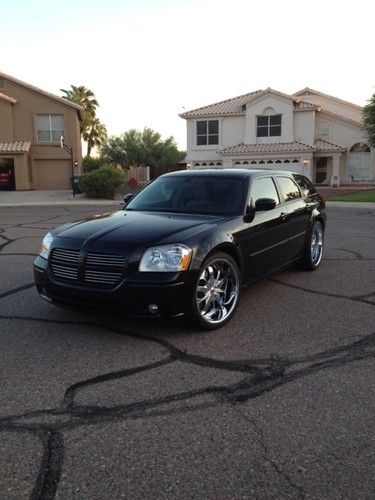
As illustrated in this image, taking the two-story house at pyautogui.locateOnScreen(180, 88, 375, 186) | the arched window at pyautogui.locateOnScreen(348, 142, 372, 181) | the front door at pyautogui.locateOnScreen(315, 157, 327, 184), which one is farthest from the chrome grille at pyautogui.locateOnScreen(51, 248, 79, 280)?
the arched window at pyautogui.locateOnScreen(348, 142, 372, 181)

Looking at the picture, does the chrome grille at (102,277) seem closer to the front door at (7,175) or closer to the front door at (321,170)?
the front door at (7,175)

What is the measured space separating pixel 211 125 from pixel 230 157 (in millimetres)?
3210

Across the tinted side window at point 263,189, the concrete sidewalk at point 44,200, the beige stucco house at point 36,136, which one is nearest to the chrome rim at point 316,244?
the tinted side window at point 263,189

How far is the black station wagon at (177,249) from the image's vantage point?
4199 millimetres

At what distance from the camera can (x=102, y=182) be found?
1004 inches

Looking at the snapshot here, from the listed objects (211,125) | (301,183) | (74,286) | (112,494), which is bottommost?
(112,494)

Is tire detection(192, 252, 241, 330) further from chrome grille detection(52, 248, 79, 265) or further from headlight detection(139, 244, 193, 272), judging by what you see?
chrome grille detection(52, 248, 79, 265)

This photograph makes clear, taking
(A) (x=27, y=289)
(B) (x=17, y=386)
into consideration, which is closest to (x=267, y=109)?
(A) (x=27, y=289)

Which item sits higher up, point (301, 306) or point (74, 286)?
point (74, 286)

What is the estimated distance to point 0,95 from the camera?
1220 inches

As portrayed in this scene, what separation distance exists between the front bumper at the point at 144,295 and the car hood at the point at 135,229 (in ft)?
1.16

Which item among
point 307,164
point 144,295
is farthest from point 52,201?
point 144,295

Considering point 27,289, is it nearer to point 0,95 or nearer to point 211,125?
point 0,95

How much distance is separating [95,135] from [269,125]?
28.8 m
